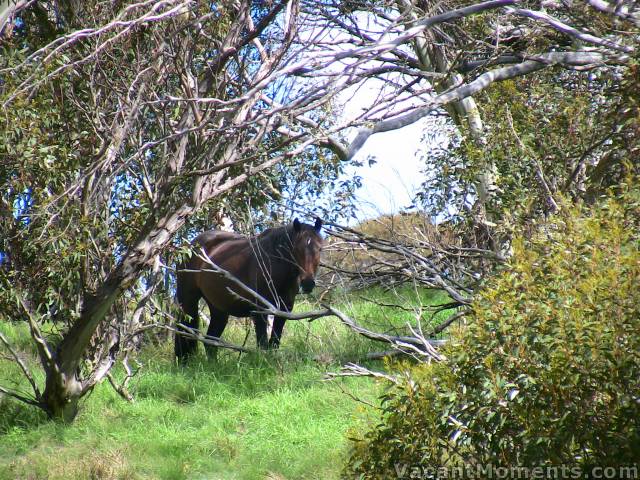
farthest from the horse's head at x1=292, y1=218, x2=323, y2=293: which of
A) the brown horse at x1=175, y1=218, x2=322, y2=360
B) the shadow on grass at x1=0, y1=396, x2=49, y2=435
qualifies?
the shadow on grass at x1=0, y1=396, x2=49, y2=435

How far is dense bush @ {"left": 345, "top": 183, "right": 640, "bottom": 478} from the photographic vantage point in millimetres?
4160

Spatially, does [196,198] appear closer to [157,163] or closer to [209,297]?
[157,163]

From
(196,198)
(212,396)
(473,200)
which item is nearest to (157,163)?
(196,198)

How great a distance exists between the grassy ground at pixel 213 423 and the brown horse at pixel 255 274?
677 millimetres

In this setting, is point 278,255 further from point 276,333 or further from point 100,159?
point 100,159

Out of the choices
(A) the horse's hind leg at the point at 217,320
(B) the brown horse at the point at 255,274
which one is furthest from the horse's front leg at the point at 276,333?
(A) the horse's hind leg at the point at 217,320

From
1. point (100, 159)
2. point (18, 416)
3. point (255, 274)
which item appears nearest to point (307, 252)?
point (255, 274)

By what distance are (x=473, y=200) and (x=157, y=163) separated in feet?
13.4

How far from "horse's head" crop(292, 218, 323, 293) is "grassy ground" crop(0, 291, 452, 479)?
0.70m

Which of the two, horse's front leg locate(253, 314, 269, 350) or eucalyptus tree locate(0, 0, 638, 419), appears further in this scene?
horse's front leg locate(253, 314, 269, 350)

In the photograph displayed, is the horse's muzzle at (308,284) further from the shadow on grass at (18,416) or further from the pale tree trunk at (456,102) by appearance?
the shadow on grass at (18,416)

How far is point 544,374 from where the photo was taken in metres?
4.32

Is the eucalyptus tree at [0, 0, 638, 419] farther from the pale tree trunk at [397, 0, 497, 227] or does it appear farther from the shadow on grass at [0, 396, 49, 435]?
the pale tree trunk at [397, 0, 497, 227]

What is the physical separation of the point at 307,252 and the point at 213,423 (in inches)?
113
